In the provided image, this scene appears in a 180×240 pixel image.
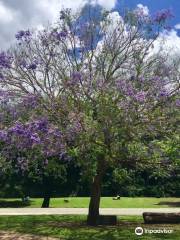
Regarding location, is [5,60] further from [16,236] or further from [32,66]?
[16,236]

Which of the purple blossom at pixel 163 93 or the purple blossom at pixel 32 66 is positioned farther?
the purple blossom at pixel 32 66

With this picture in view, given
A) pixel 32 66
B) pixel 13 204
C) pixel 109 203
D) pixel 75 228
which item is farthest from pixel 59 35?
pixel 13 204

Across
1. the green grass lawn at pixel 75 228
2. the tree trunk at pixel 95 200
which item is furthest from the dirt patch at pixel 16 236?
the tree trunk at pixel 95 200

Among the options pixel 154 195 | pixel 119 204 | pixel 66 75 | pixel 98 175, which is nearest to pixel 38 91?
pixel 66 75

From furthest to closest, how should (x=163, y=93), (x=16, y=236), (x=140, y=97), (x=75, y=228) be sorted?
(x=75, y=228)
(x=163, y=93)
(x=16, y=236)
(x=140, y=97)

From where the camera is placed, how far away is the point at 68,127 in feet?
58.7

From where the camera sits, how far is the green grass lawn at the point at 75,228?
58.2 ft

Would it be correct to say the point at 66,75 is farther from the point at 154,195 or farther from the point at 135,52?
the point at 154,195

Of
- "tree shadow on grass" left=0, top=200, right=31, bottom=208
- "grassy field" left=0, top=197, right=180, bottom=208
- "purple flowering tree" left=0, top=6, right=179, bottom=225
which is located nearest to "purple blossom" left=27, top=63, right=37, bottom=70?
"purple flowering tree" left=0, top=6, right=179, bottom=225

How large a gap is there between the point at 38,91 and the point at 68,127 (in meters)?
3.65

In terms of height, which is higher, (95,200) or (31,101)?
(31,101)

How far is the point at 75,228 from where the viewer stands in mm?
20000

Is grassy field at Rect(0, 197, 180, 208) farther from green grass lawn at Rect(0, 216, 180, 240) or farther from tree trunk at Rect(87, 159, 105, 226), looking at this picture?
tree trunk at Rect(87, 159, 105, 226)

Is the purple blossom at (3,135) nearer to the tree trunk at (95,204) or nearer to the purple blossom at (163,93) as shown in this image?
the purple blossom at (163,93)
